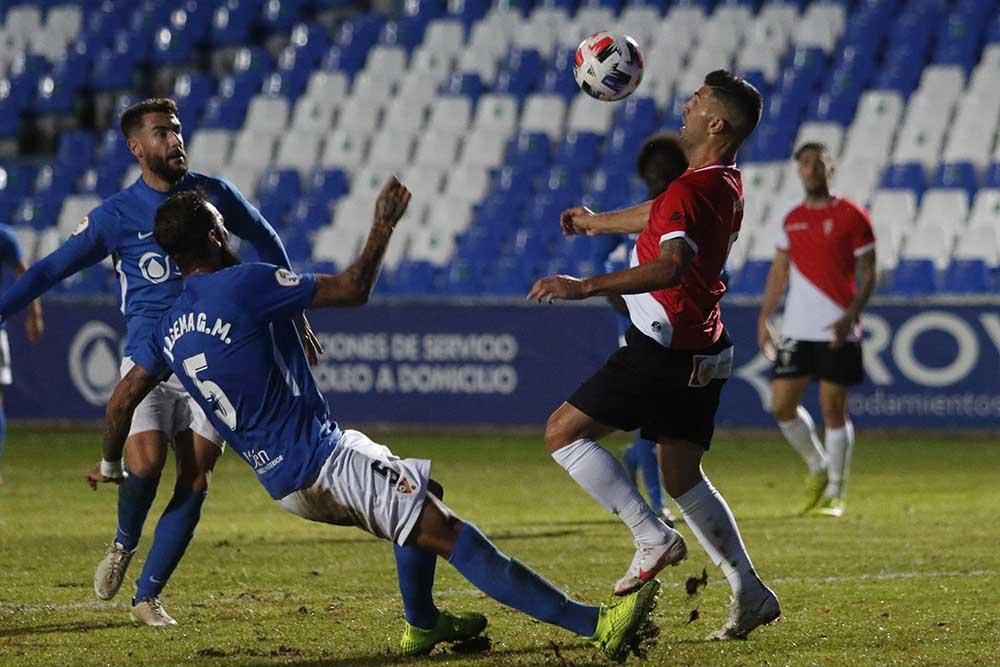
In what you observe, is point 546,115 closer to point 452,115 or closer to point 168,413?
point 452,115

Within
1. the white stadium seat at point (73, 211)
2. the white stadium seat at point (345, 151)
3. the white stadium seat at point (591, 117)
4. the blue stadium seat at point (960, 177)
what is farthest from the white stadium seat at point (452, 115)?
the blue stadium seat at point (960, 177)

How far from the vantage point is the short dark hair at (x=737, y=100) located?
21.8 feet

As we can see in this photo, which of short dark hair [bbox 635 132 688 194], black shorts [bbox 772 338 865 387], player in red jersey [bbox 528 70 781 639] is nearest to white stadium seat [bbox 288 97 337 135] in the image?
black shorts [bbox 772 338 865 387]

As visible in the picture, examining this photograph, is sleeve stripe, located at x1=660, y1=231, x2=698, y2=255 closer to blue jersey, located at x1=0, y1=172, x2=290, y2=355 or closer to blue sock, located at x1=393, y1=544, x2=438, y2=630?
blue sock, located at x1=393, y1=544, x2=438, y2=630

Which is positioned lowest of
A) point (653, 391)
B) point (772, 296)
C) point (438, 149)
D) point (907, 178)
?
point (653, 391)

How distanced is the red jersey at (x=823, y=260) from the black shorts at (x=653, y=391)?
188 inches

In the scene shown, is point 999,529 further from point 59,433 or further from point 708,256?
point 59,433

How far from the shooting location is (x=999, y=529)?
10227mm

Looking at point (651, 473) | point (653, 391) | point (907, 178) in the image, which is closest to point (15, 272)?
point (651, 473)

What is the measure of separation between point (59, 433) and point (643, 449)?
859 centimetres

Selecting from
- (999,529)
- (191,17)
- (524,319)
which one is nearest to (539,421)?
(524,319)

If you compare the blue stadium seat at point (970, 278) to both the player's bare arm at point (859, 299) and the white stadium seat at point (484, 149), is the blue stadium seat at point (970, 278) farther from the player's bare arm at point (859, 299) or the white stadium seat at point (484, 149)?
the white stadium seat at point (484, 149)

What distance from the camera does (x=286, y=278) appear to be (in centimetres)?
600

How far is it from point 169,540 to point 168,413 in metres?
0.58
